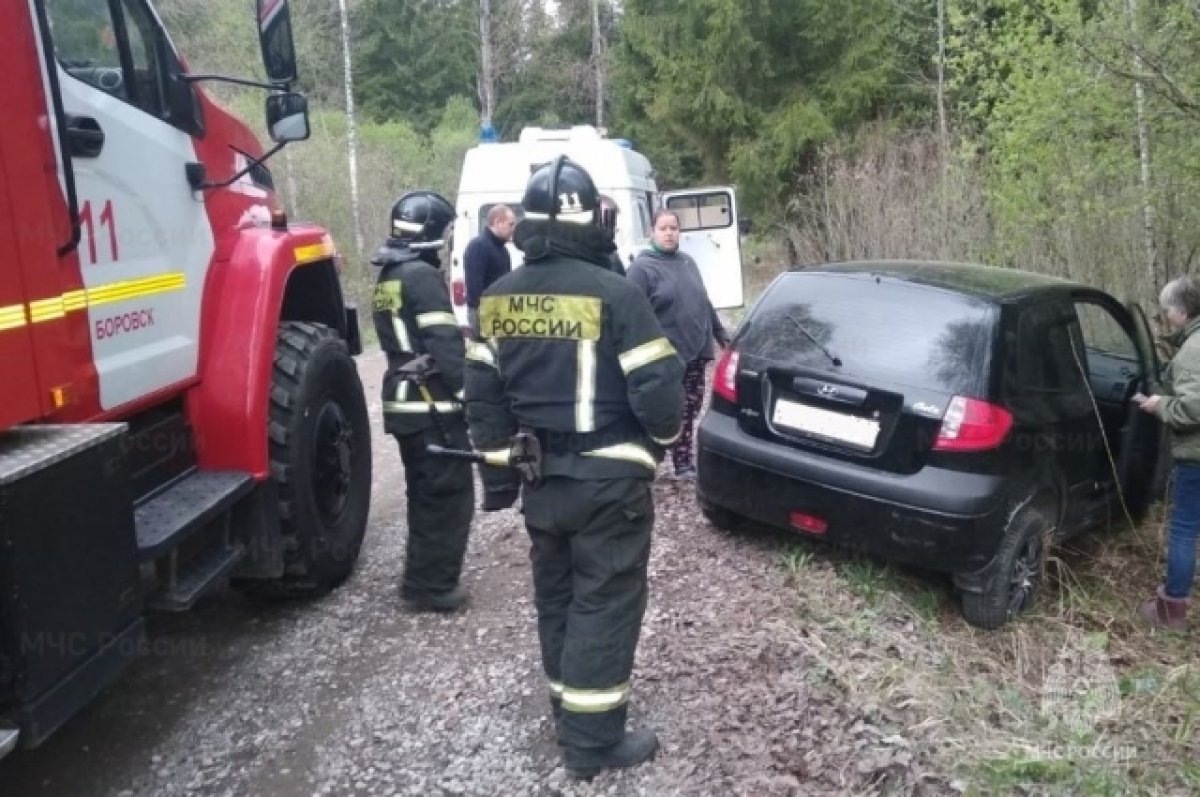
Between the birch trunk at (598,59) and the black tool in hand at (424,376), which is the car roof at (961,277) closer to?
the black tool in hand at (424,376)

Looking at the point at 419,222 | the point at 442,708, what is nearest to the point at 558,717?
the point at 442,708

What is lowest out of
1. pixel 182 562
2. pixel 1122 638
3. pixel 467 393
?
pixel 1122 638

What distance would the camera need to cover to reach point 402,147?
71.5 feet

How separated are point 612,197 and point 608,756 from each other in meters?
6.87

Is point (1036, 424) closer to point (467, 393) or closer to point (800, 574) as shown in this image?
point (800, 574)

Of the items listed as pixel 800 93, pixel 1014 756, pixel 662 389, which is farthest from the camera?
pixel 800 93

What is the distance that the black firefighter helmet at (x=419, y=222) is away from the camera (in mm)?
4223

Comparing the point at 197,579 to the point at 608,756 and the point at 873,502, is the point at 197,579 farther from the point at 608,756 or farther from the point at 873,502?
the point at 873,502

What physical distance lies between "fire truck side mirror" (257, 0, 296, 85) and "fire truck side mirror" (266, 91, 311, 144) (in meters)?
0.11

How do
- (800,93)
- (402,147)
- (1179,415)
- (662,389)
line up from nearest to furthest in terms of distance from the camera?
(662,389), (1179,415), (800,93), (402,147)

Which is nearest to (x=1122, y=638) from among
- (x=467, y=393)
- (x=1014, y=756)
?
(x=1014, y=756)

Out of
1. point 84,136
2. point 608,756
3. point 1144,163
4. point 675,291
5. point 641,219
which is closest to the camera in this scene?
point 84,136

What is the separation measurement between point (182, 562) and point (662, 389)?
1.82m

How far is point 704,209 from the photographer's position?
10664 mm
